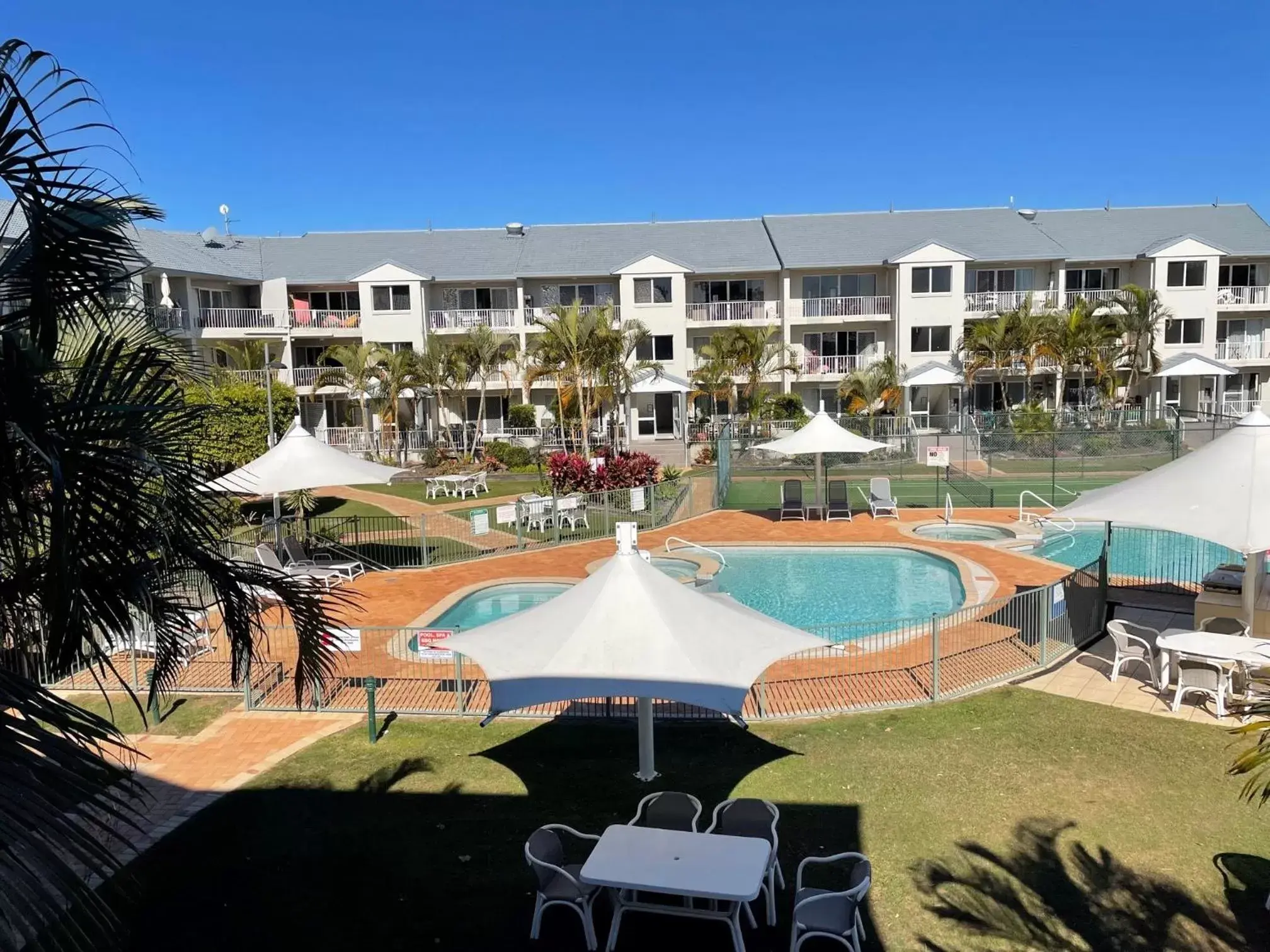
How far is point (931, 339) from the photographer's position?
141ft

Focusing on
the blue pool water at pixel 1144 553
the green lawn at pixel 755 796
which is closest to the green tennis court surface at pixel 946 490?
the blue pool water at pixel 1144 553

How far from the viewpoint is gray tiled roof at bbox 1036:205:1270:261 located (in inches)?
1745

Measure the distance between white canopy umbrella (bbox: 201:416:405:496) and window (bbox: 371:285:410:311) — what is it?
2565 centimetres

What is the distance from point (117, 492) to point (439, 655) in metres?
8.80

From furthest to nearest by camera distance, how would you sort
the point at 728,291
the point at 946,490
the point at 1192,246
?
the point at 728,291, the point at 1192,246, the point at 946,490

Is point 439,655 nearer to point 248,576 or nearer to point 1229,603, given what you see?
point 248,576

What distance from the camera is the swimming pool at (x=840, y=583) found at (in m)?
17.3

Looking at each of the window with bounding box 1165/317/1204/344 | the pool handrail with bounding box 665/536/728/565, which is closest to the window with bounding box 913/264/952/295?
the window with bounding box 1165/317/1204/344

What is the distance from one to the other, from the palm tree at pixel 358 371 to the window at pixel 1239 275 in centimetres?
3924

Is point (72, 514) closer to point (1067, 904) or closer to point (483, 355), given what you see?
point (1067, 904)

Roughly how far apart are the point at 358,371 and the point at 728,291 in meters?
17.6

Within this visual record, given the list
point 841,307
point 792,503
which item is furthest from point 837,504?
point 841,307

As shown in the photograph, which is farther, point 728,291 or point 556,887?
point 728,291

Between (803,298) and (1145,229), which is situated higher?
(1145,229)
